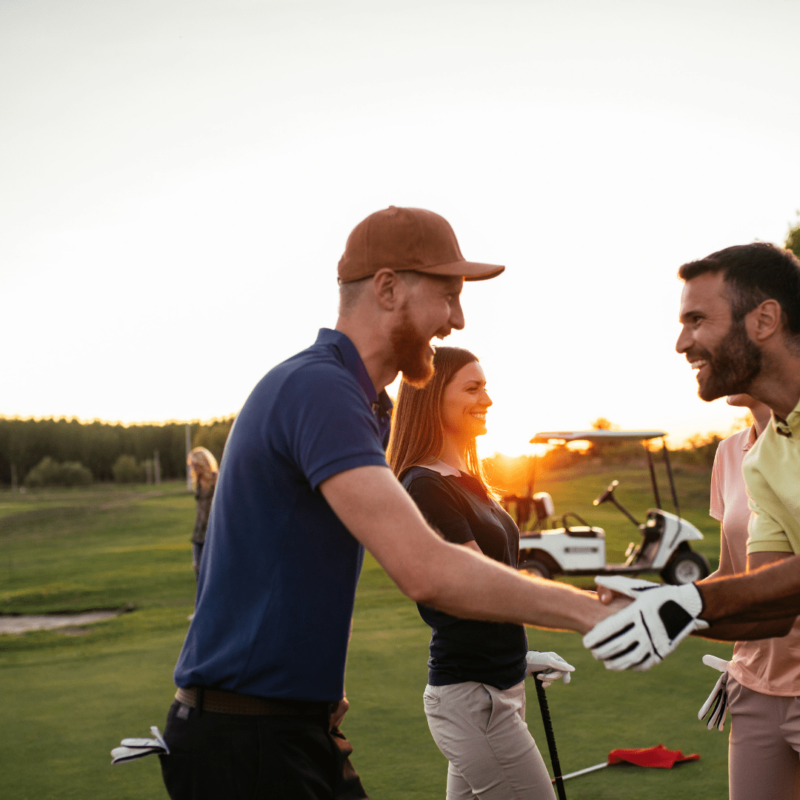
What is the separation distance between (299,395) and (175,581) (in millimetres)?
14338

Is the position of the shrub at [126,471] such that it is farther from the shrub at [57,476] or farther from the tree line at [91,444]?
the shrub at [57,476]

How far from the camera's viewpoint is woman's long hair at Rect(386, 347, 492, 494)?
3125 millimetres

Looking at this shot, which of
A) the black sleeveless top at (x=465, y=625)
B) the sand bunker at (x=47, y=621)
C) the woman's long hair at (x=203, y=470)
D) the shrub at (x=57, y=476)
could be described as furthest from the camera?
the shrub at (x=57, y=476)

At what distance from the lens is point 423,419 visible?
3188mm

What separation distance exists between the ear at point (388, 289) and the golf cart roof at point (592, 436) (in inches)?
418

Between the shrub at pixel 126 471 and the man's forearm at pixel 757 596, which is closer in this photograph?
the man's forearm at pixel 757 596

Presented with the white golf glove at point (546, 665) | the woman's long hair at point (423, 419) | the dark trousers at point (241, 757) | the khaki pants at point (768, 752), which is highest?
the woman's long hair at point (423, 419)

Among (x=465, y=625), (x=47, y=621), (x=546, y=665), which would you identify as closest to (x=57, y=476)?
(x=47, y=621)

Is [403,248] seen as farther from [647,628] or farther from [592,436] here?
[592,436]

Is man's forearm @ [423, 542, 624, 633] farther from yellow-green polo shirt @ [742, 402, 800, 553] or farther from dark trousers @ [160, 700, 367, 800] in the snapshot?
yellow-green polo shirt @ [742, 402, 800, 553]

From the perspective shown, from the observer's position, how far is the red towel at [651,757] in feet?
14.1

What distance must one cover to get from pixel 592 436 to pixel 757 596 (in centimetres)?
1065

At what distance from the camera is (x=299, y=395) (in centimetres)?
167

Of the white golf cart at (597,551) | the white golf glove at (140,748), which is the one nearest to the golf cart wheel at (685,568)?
the white golf cart at (597,551)
